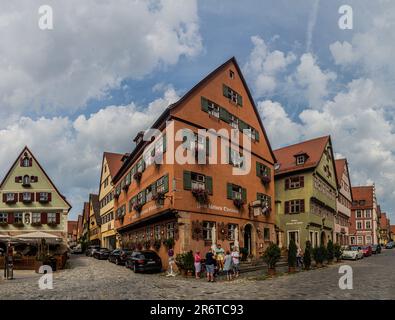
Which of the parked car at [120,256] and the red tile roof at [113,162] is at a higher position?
the red tile roof at [113,162]

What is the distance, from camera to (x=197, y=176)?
96.2ft

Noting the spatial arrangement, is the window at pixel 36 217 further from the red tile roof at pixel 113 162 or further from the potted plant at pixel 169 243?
the potted plant at pixel 169 243

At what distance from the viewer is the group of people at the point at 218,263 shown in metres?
22.1

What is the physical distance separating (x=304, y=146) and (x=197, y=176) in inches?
970

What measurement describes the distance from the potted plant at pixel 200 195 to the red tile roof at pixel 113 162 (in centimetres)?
2830

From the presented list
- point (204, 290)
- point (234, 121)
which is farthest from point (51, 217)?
point (204, 290)

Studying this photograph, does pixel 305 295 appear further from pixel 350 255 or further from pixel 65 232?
pixel 65 232

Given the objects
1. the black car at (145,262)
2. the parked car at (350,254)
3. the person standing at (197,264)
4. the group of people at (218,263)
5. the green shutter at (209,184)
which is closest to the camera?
the group of people at (218,263)

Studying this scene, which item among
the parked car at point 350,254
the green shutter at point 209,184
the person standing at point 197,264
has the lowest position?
the parked car at point 350,254

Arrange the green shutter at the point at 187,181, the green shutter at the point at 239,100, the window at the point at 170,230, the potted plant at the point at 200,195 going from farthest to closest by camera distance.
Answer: the green shutter at the point at 239,100
the window at the point at 170,230
the potted plant at the point at 200,195
the green shutter at the point at 187,181

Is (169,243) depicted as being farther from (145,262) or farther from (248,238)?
(248,238)

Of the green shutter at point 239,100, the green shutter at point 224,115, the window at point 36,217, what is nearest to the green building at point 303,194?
the green shutter at point 239,100

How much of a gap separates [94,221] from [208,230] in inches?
1799
